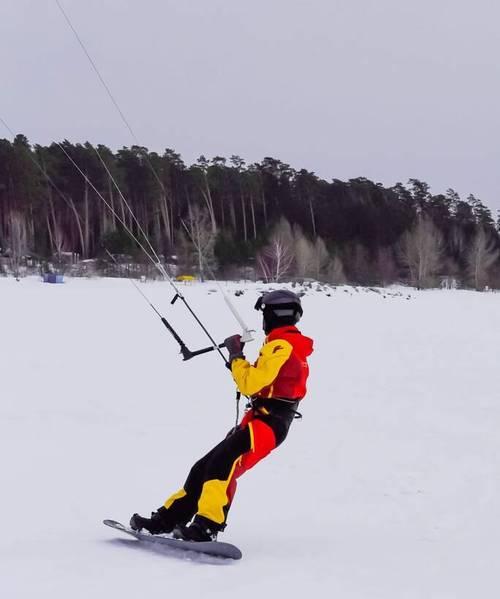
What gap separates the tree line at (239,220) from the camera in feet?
145

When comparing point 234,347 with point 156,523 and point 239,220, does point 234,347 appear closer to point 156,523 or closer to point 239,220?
point 156,523

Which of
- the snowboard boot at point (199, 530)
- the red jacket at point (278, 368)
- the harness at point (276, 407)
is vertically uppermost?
the red jacket at point (278, 368)

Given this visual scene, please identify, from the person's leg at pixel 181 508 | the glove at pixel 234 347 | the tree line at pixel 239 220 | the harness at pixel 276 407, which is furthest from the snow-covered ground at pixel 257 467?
the tree line at pixel 239 220

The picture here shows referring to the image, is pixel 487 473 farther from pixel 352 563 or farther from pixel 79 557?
pixel 79 557

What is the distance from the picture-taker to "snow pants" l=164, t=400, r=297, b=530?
12.4ft

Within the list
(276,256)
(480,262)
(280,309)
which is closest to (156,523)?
(280,309)

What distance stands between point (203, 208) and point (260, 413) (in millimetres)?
53347

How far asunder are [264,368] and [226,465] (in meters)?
0.66

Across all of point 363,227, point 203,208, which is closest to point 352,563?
point 203,208

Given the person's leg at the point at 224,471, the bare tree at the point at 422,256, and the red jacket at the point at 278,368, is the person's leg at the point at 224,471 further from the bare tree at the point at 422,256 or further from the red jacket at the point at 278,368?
the bare tree at the point at 422,256

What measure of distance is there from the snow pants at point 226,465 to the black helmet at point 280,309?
1.76 ft

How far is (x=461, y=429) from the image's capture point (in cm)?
868

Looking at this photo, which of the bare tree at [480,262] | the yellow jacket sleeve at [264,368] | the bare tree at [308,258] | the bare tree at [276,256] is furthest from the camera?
the bare tree at [480,262]

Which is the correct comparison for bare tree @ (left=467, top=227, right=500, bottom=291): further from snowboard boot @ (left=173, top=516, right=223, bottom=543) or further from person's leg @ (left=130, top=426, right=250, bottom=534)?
snowboard boot @ (left=173, top=516, right=223, bottom=543)
